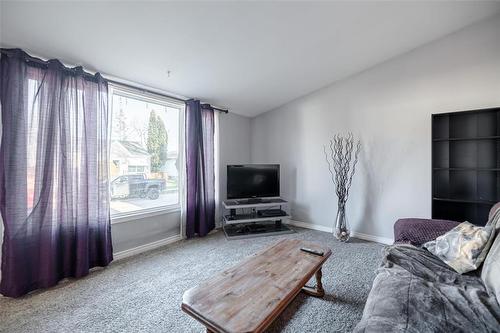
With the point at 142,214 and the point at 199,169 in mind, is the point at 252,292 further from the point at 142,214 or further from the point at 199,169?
the point at 199,169

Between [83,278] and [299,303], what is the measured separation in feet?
6.77

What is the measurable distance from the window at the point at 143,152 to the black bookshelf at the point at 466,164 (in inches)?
133

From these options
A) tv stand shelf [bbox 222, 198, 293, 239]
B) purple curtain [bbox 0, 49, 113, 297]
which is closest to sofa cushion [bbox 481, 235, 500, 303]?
tv stand shelf [bbox 222, 198, 293, 239]

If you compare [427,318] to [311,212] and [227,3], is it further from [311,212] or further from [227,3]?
[311,212]

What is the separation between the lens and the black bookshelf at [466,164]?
94.4 inches

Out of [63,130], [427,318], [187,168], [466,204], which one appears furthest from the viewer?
[187,168]

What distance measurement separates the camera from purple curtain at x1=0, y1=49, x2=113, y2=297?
178 cm

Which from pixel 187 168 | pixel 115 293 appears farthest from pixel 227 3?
pixel 115 293

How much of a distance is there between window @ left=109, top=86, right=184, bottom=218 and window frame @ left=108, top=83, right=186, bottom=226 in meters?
0.01

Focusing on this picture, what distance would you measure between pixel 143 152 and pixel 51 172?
3.36 feet

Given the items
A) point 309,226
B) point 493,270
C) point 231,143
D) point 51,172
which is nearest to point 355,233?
point 309,226

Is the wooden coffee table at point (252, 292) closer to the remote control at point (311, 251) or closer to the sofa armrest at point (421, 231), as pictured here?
the remote control at point (311, 251)

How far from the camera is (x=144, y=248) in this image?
2.81 m

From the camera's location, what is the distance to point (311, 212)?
3.75 m
